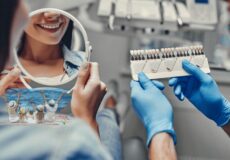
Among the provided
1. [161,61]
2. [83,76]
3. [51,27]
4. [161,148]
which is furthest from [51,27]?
[161,148]

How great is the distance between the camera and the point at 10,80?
0.90 meters

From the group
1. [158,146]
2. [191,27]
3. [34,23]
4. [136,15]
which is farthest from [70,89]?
[191,27]

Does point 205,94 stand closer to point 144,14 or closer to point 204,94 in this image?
point 204,94

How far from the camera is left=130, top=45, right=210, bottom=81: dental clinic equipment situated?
96cm

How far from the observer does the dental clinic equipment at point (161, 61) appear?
957 mm

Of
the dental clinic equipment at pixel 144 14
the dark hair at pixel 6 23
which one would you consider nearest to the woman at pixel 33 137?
the dark hair at pixel 6 23

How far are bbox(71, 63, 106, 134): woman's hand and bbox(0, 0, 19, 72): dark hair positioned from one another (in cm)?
28

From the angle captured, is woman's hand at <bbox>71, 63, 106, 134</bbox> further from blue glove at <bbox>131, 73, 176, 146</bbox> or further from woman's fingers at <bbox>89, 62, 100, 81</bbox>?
blue glove at <bbox>131, 73, 176, 146</bbox>

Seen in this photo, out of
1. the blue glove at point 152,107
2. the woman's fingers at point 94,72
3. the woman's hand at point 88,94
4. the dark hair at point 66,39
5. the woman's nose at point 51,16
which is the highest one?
the woman's nose at point 51,16

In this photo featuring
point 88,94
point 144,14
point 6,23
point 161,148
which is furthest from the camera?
point 144,14

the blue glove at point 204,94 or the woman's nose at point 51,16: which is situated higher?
the woman's nose at point 51,16

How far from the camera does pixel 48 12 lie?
889 mm

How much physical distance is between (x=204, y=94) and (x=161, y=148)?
197mm

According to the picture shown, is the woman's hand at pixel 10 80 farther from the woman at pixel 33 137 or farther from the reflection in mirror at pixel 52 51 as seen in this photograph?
the woman at pixel 33 137
